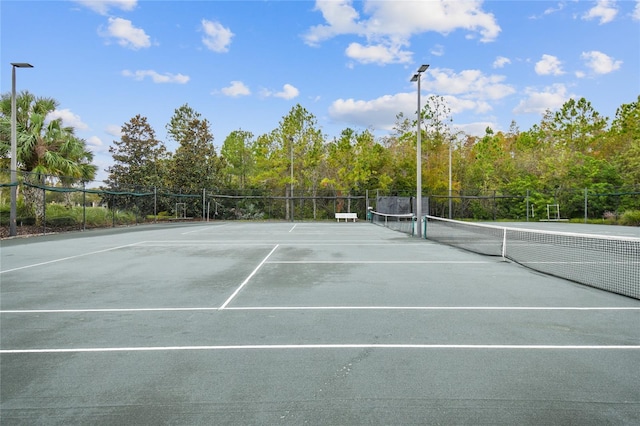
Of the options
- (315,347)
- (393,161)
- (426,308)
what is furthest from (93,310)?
(393,161)

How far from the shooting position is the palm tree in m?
19.1

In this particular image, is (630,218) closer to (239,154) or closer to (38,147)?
(38,147)

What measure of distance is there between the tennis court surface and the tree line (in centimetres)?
2735

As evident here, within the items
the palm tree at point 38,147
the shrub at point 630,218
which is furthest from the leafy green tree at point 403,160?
the palm tree at point 38,147

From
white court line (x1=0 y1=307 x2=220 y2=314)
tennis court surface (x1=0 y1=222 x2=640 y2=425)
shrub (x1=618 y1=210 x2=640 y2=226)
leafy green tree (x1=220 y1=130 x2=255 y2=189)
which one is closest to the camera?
tennis court surface (x1=0 y1=222 x2=640 y2=425)

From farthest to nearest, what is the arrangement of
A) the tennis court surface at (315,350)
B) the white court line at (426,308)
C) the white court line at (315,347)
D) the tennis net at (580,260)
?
the tennis net at (580,260)
the white court line at (426,308)
the white court line at (315,347)
the tennis court surface at (315,350)

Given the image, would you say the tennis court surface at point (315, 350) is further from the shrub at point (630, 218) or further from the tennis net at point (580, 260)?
the shrub at point (630, 218)

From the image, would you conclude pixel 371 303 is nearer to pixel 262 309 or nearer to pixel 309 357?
pixel 262 309

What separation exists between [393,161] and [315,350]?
127 feet

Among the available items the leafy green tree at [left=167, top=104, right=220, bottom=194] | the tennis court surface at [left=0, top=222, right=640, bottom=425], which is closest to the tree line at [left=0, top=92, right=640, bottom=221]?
the leafy green tree at [left=167, top=104, right=220, bottom=194]

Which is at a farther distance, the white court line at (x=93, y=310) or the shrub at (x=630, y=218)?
the shrub at (x=630, y=218)

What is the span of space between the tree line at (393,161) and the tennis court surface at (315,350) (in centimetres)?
2735

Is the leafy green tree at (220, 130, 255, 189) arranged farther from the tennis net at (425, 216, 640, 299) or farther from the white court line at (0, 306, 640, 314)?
the white court line at (0, 306, 640, 314)

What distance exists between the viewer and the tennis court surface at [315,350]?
2822 mm
